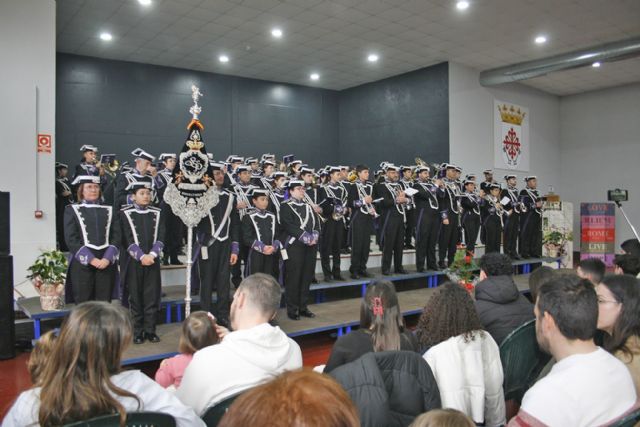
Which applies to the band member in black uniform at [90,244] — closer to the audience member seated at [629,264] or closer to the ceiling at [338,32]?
the audience member seated at [629,264]

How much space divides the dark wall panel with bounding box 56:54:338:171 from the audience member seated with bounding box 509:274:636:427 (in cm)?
1119

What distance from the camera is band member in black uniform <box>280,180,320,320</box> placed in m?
5.93

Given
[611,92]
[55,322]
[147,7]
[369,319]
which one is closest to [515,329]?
[369,319]

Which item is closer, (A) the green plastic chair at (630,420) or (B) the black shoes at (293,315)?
(A) the green plastic chair at (630,420)

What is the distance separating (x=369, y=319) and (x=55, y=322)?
4364mm

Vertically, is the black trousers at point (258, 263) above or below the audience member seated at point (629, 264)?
below

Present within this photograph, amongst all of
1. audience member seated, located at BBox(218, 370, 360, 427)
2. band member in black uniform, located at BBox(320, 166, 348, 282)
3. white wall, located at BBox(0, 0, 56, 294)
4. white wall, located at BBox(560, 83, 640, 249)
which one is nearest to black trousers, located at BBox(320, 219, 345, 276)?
band member in black uniform, located at BBox(320, 166, 348, 282)

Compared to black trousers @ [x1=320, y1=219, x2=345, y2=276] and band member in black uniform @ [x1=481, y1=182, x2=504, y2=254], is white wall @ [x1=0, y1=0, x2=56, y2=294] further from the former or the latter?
band member in black uniform @ [x1=481, y1=182, x2=504, y2=254]

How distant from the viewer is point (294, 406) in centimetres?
82

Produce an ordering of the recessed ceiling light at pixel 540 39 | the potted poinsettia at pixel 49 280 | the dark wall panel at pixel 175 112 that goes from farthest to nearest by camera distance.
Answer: the dark wall panel at pixel 175 112 < the recessed ceiling light at pixel 540 39 < the potted poinsettia at pixel 49 280

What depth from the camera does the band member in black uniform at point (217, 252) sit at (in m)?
5.29

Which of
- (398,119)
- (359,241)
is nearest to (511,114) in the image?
(398,119)

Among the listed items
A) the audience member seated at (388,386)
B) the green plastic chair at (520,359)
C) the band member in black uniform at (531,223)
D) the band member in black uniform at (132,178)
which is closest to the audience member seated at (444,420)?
the audience member seated at (388,386)

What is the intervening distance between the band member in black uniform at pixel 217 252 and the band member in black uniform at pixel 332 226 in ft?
7.32
